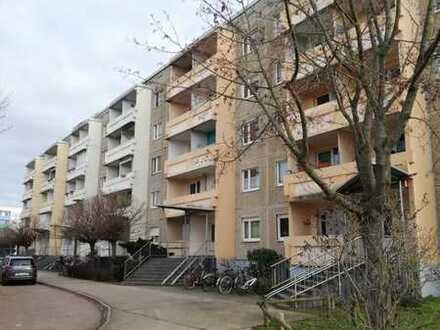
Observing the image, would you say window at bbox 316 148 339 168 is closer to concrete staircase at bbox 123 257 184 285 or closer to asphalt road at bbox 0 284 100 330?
concrete staircase at bbox 123 257 184 285

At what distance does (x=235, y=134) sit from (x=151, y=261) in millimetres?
9246

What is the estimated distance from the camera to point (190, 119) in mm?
31891

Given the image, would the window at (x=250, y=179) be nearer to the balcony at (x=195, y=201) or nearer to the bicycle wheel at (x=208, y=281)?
the balcony at (x=195, y=201)

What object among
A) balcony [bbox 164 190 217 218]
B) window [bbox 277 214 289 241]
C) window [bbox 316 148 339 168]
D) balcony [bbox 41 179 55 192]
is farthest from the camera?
balcony [bbox 41 179 55 192]

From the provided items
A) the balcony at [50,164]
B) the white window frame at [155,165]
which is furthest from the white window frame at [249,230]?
the balcony at [50,164]

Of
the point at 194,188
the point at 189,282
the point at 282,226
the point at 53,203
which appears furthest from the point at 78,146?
the point at 282,226

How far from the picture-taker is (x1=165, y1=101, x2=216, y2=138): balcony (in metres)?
30.1

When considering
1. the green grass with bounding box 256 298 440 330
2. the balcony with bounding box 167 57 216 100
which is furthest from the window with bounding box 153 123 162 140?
the green grass with bounding box 256 298 440 330

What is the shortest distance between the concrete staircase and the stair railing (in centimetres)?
26

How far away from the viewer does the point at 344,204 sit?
908 cm

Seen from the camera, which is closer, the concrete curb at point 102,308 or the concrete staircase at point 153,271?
the concrete curb at point 102,308

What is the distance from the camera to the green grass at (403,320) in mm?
7902

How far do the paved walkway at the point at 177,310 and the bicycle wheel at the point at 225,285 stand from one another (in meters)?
Answer: 0.42

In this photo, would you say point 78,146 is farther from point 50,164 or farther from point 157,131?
point 157,131
